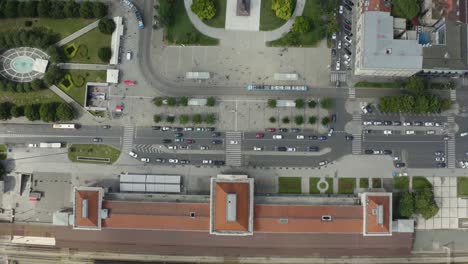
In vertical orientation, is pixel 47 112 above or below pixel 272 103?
below

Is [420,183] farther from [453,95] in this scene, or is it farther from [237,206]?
[237,206]

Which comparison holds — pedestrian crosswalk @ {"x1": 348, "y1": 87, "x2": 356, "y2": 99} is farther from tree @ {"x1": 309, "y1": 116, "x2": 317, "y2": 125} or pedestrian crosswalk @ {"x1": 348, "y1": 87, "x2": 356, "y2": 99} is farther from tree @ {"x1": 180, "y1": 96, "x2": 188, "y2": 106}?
tree @ {"x1": 180, "y1": 96, "x2": 188, "y2": 106}

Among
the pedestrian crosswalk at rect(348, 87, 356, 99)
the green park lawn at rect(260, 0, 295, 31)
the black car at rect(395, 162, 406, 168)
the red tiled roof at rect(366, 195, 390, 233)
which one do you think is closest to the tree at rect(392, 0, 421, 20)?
the pedestrian crosswalk at rect(348, 87, 356, 99)

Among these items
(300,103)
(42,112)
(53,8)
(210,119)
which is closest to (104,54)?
(53,8)

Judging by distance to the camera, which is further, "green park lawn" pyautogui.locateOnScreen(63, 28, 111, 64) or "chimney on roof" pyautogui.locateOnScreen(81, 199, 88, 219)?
"green park lawn" pyautogui.locateOnScreen(63, 28, 111, 64)

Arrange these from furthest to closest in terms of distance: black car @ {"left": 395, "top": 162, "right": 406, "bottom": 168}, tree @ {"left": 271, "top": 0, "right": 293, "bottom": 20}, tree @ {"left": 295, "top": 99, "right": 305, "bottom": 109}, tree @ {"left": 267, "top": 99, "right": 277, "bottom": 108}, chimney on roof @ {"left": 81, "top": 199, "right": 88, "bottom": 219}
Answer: tree @ {"left": 271, "top": 0, "right": 293, "bottom": 20}
black car @ {"left": 395, "top": 162, "right": 406, "bottom": 168}
tree @ {"left": 267, "top": 99, "right": 277, "bottom": 108}
tree @ {"left": 295, "top": 99, "right": 305, "bottom": 109}
chimney on roof @ {"left": 81, "top": 199, "right": 88, "bottom": 219}

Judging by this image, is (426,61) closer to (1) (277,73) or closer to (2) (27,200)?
(1) (277,73)

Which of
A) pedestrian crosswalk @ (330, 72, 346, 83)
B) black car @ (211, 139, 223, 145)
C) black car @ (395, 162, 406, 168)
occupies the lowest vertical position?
black car @ (395, 162, 406, 168)

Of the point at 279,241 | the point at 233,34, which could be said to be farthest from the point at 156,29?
the point at 279,241
